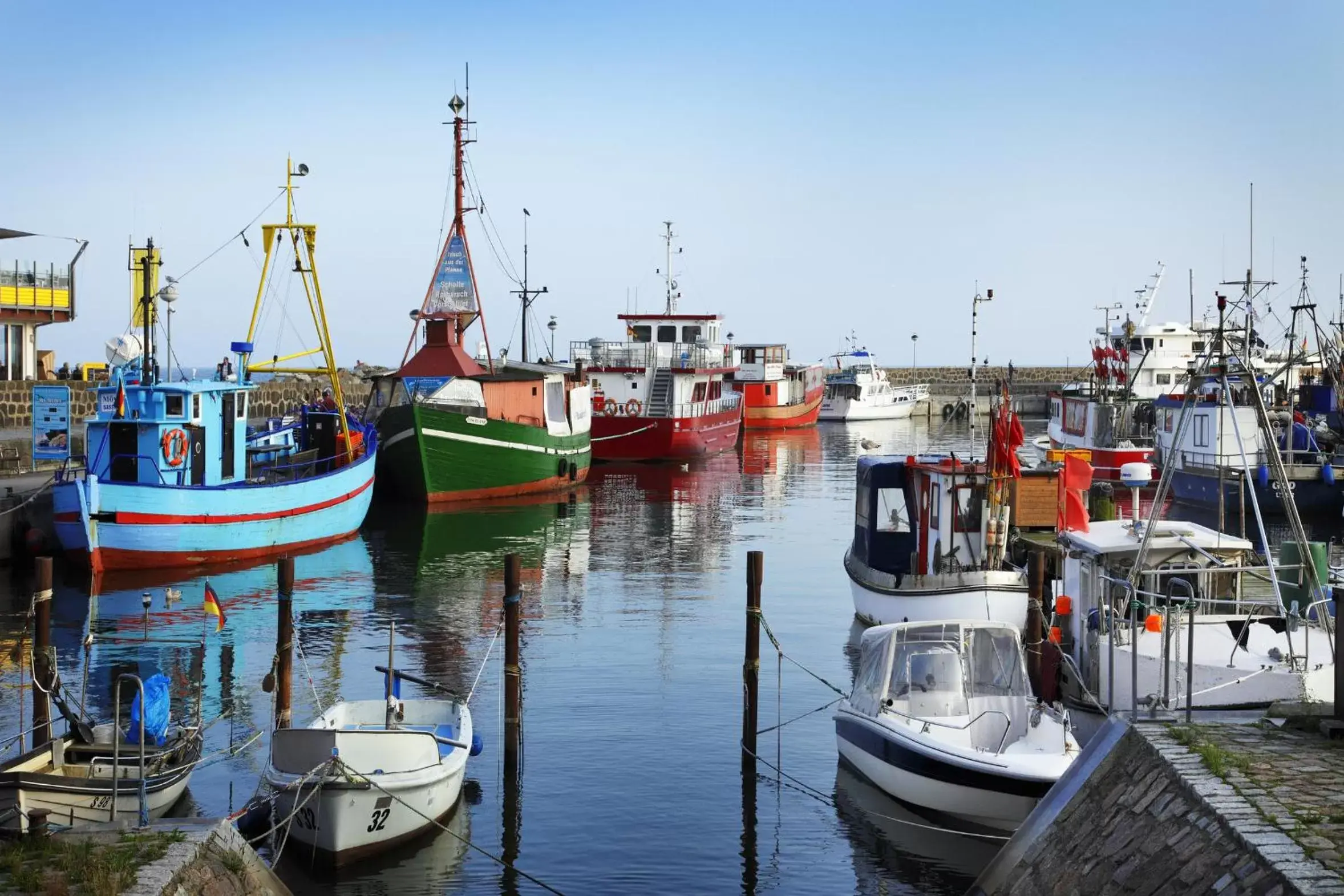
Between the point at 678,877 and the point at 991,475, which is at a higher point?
the point at 991,475

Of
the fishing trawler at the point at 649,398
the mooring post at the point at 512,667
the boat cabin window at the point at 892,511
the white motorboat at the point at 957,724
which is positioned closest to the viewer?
the white motorboat at the point at 957,724

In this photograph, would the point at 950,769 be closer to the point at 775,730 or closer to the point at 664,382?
the point at 775,730

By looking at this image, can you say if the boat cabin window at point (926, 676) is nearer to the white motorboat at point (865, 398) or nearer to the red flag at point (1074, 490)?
the red flag at point (1074, 490)

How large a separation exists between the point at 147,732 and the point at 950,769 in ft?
28.9

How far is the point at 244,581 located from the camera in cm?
3266

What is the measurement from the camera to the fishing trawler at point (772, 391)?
9025 centimetres

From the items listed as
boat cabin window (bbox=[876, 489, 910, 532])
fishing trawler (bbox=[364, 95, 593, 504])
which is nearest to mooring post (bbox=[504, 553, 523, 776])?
boat cabin window (bbox=[876, 489, 910, 532])

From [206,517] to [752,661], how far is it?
18.8 metres

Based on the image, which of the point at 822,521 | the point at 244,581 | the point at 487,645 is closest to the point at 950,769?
the point at 487,645

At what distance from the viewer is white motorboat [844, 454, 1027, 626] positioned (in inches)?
898

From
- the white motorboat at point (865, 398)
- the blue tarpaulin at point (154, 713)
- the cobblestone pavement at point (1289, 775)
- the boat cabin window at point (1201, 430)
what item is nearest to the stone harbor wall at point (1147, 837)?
the cobblestone pavement at point (1289, 775)

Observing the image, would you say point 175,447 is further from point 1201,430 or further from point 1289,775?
point 1201,430

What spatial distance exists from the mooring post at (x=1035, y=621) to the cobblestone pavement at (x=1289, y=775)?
614 cm

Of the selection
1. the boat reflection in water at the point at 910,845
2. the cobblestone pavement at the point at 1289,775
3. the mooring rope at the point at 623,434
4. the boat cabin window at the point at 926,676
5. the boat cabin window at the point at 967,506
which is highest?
the boat cabin window at the point at 967,506
